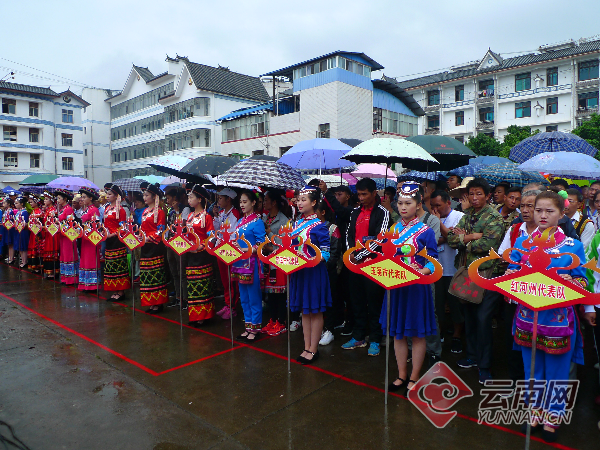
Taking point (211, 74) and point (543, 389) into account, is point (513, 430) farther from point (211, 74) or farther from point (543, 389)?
point (211, 74)

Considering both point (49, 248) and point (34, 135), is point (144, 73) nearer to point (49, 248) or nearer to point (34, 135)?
point (34, 135)

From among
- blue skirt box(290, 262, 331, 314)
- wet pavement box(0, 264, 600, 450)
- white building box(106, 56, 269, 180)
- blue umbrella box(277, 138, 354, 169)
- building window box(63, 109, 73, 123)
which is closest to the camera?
A: wet pavement box(0, 264, 600, 450)

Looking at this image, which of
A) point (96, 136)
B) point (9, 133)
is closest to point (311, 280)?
point (9, 133)

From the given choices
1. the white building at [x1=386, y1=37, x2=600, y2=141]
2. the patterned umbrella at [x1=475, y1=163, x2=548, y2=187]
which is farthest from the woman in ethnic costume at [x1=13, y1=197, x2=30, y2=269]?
the white building at [x1=386, y1=37, x2=600, y2=141]

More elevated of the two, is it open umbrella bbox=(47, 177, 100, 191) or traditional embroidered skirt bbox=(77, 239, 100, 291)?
open umbrella bbox=(47, 177, 100, 191)

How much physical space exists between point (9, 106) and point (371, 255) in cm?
4022

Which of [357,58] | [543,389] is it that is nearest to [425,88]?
[357,58]

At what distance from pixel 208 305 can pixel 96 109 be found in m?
42.3

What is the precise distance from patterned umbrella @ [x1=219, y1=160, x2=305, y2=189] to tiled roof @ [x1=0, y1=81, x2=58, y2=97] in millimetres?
37616

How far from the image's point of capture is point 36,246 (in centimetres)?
970

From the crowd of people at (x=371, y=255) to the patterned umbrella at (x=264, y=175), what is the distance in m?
0.21

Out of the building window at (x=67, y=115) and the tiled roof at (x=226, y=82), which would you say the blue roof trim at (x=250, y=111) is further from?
the building window at (x=67, y=115)

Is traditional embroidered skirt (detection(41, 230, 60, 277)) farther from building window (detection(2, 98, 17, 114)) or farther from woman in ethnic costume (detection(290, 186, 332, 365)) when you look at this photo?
building window (detection(2, 98, 17, 114))

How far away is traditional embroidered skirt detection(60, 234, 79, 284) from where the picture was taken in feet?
26.6
